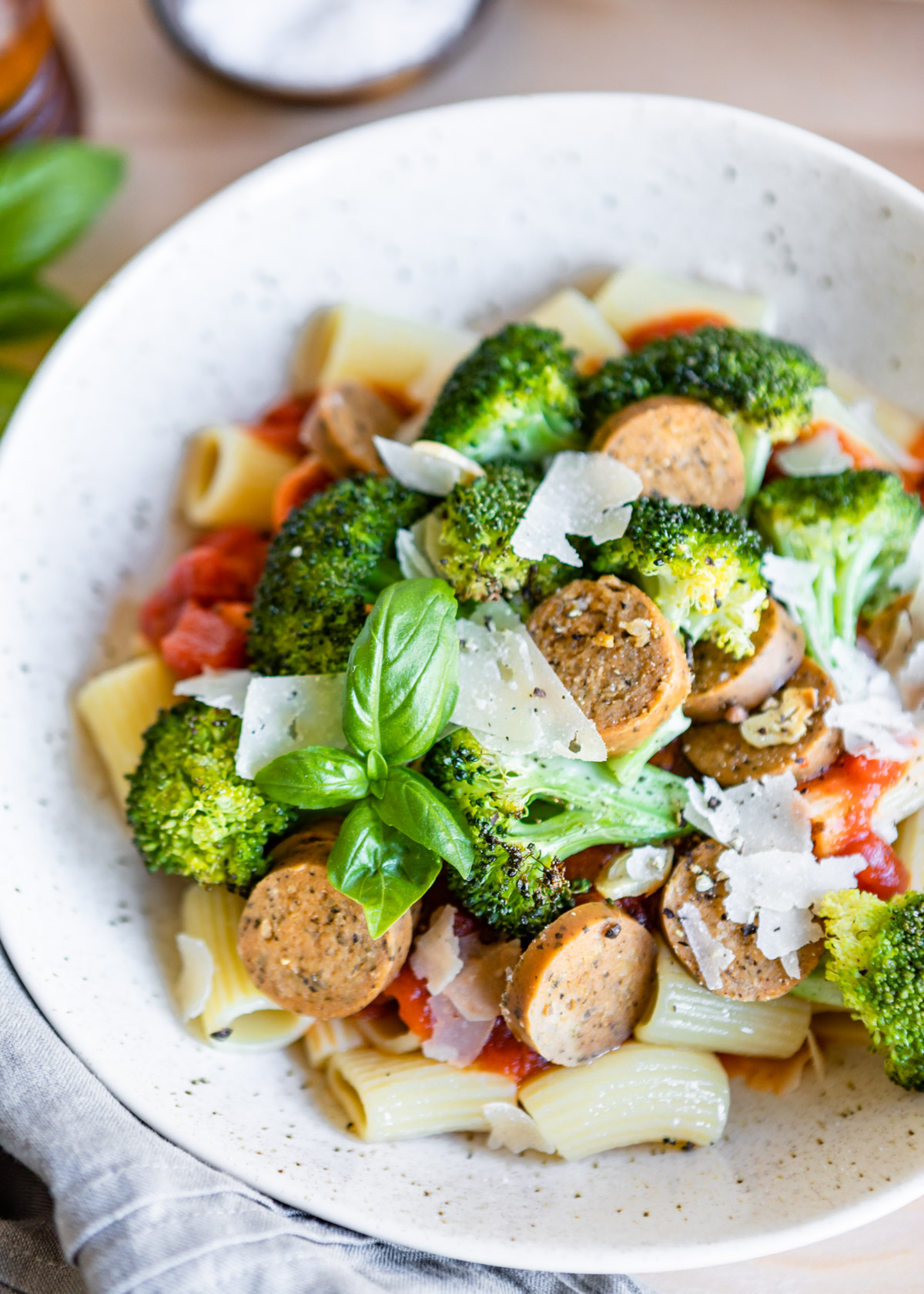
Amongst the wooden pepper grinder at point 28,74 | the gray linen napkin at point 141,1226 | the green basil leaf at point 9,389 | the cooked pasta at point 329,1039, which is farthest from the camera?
the wooden pepper grinder at point 28,74

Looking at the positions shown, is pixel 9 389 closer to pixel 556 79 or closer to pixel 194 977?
pixel 194 977

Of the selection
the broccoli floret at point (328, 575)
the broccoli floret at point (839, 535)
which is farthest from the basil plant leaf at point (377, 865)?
the broccoli floret at point (839, 535)

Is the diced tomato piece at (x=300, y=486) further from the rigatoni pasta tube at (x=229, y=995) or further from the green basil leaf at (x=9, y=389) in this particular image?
the rigatoni pasta tube at (x=229, y=995)

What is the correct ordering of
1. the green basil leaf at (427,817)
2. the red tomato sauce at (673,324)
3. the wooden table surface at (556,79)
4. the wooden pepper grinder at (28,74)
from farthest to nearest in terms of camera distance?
the wooden table surface at (556,79)
the wooden pepper grinder at (28,74)
the red tomato sauce at (673,324)
the green basil leaf at (427,817)

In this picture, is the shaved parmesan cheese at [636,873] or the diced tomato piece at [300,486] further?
the diced tomato piece at [300,486]

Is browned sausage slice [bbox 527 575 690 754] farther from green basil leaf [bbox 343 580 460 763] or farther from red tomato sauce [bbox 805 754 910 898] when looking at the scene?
red tomato sauce [bbox 805 754 910 898]

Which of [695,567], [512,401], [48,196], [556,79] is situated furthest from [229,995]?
[556,79]

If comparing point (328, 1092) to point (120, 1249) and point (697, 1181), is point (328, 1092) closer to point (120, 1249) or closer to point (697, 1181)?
point (120, 1249)
